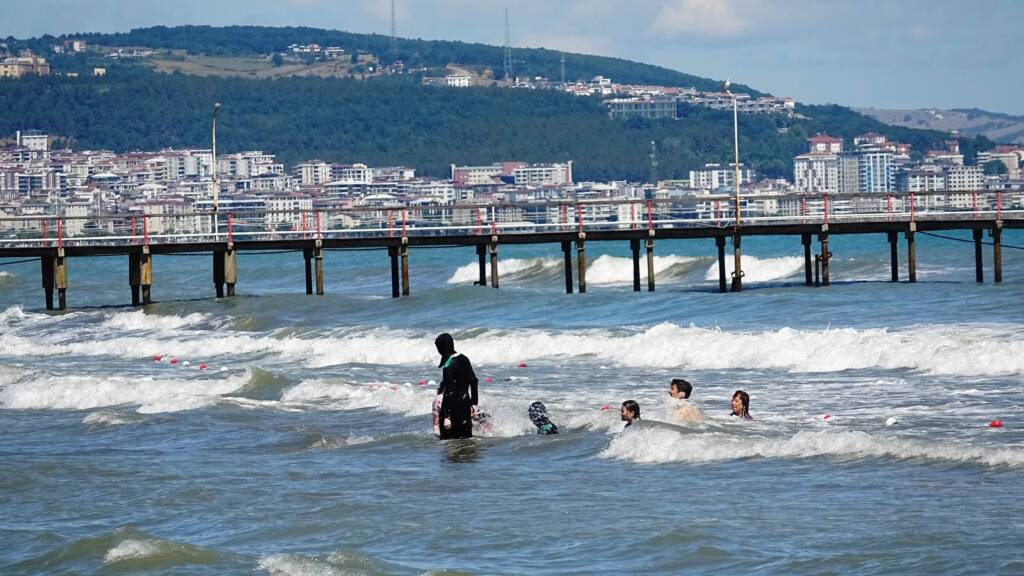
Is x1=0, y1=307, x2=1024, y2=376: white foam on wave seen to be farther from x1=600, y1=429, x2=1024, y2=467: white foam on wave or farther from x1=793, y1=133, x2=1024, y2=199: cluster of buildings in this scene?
x1=793, y1=133, x2=1024, y2=199: cluster of buildings

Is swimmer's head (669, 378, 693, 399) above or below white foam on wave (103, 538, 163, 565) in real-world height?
above

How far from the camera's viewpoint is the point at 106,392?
867 inches

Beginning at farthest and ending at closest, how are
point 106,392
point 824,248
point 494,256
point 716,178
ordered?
1. point 716,178
2. point 494,256
3. point 824,248
4. point 106,392

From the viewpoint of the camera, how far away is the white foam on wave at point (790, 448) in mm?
13656

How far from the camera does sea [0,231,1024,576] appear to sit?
36.6 feet

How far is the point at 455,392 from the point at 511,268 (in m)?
49.1

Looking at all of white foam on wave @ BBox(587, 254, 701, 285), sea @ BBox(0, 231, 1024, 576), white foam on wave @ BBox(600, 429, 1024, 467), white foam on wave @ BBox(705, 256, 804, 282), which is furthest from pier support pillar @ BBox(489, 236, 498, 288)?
white foam on wave @ BBox(600, 429, 1024, 467)

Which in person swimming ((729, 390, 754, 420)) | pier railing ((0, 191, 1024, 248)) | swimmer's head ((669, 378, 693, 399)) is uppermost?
pier railing ((0, 191, 1024, 248))

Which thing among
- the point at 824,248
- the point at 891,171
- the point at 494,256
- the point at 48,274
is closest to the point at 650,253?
the point at 494,256

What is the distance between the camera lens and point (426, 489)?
1362 cm

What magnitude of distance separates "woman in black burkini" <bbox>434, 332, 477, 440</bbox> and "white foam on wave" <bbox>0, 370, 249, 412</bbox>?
5086 millimetres

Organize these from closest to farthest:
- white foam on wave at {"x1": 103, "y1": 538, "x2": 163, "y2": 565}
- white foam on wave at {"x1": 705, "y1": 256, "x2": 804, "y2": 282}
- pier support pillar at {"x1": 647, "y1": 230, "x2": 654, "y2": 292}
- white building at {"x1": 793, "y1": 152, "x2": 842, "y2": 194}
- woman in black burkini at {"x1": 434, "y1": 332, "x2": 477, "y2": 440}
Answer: white foam on wave at {"x1": 103, "y1": 538, "x2": 163, "y2": 565} → woman in black burkini at {"x1": 434, "y1": 332, "x2": 477, "y2": 440} → pier support pillar at {"x1": 647, "y1": 230, "x2": 654, "y2": 292} → white foam on wave at {"x1": 705, "y1": 256, "x2": 804, "y2": 282} → white building at {"x1": 793, "y1": 152, "x2": 842, "y2": 194}

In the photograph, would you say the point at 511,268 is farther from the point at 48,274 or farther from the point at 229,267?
the point at 48,274

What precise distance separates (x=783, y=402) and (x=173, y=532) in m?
8.84
